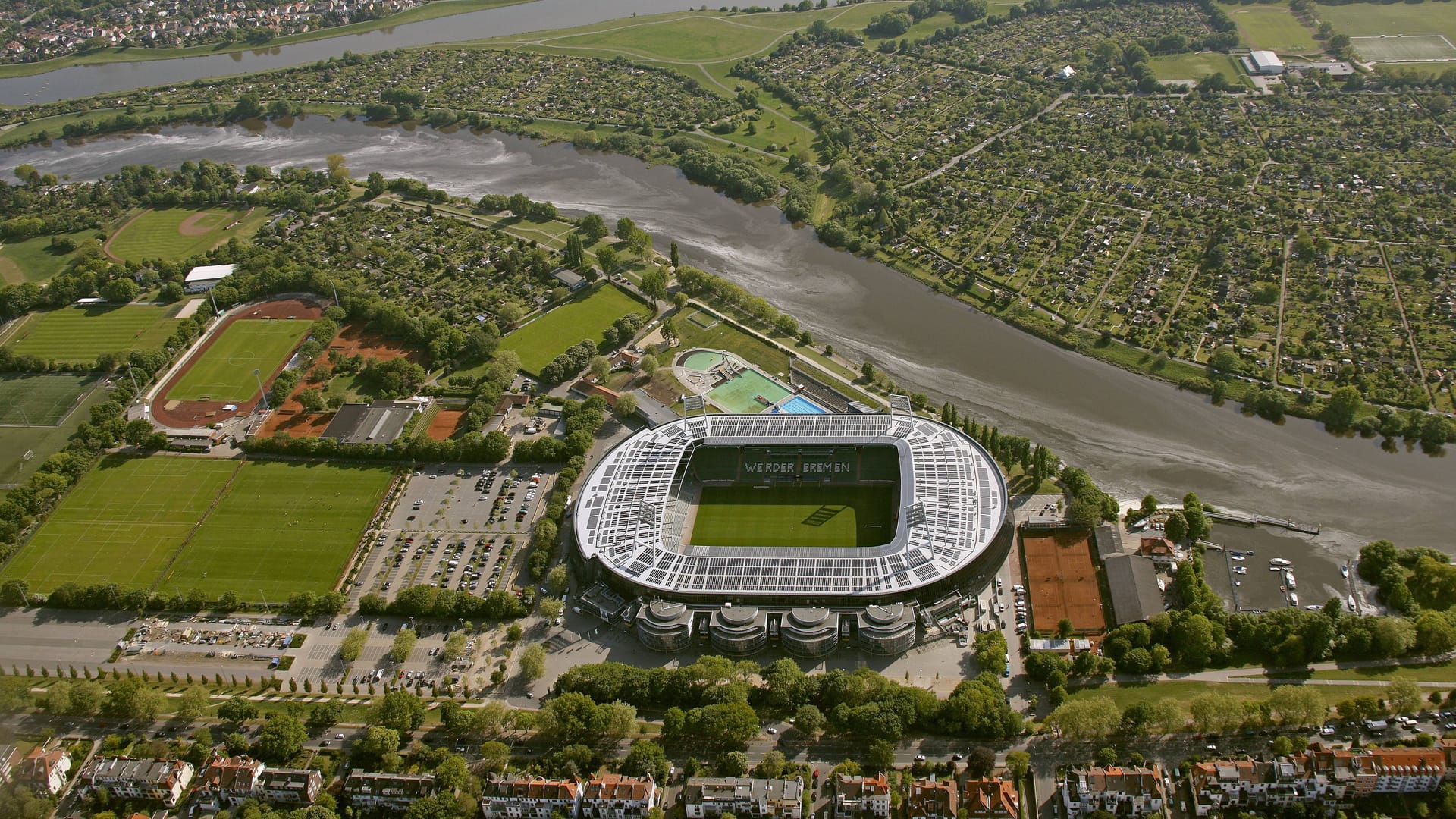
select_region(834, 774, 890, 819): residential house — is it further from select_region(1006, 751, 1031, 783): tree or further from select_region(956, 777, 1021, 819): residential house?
select_region(1006, 751, 1031, 783): tree

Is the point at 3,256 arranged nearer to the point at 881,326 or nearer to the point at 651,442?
the point at 651,442

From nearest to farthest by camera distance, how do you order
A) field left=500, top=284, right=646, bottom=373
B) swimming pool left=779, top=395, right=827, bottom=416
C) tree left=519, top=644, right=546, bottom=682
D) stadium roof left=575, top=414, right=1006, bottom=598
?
tree left=519, top=644, right=546, bottom=682, stadium roof left=575, top=414, right=1006, bottom=598, swimming pool left=779, top=395, right=827, bottom=416, field left=500, top=284, right=646, bottom=373

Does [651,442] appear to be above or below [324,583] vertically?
above

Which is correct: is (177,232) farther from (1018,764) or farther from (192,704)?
(1018,764)

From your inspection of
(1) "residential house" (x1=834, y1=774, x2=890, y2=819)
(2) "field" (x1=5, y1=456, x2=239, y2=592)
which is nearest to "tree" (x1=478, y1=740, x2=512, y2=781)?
(1) "residential house" (x1=834, y1=774, x2=890, y2=819)

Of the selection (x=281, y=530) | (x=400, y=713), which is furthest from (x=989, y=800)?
(x=281, y=530)

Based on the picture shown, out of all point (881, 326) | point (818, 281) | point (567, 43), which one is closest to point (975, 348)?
point (881, 326)
